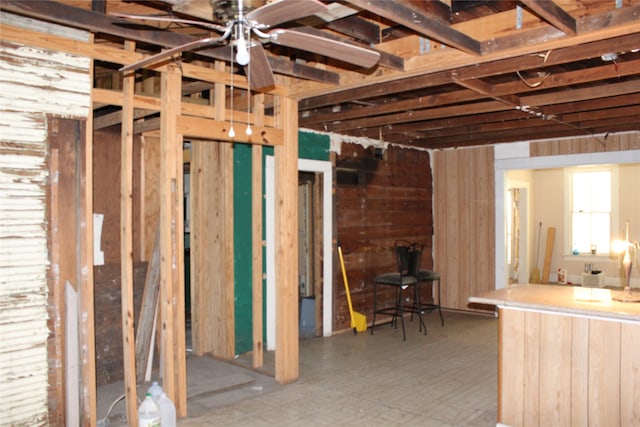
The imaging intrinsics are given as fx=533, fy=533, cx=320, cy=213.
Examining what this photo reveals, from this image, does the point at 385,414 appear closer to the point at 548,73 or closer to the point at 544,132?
the point at 548,73

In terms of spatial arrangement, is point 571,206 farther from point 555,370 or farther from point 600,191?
point 555,370

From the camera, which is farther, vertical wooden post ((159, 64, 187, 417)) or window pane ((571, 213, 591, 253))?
window pane ((571, 213, 591, 253))

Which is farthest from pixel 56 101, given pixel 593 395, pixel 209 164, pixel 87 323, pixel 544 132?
pixel 544 132

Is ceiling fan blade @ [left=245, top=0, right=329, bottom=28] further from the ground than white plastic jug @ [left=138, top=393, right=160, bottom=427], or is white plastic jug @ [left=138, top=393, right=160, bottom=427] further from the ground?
ceiling fan blade @ [left=245, top=0, right=329, bottom=28]

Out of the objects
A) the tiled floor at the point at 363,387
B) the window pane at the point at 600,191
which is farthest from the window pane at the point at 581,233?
the tiled floor at the point at 363,387

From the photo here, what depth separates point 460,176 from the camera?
301 inches

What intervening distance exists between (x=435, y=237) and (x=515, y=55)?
484cm

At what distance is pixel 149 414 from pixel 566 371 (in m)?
2.59

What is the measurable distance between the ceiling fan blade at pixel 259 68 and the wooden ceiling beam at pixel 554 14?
4.01 feet

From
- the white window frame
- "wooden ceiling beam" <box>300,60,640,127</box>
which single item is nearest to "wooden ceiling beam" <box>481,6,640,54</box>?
"wooden ceiling beam" <box>300,60,640,127</box>

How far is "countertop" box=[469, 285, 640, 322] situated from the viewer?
122 inches

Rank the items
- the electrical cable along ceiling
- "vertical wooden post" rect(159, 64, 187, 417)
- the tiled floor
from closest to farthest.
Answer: the electrical cable along ceiling
"vertical wooden post" rect(159, 64, 187, 417)
the tiled floor

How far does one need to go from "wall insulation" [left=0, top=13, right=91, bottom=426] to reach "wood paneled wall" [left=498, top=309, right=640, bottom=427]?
9.49 feet

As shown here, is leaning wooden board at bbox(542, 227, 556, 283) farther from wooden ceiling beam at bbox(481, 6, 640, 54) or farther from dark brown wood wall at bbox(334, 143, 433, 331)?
wooden ceiling beam at bbox(481, 6, 640, 54)
